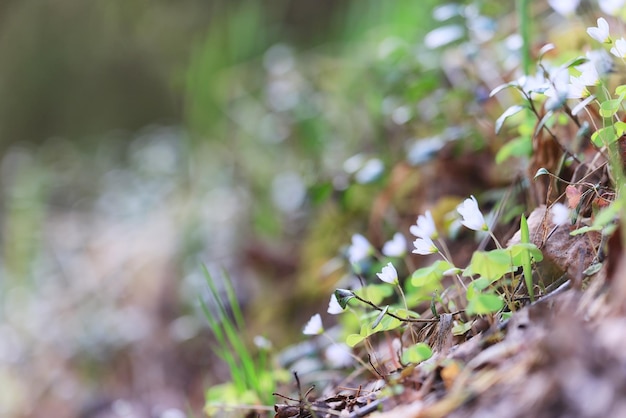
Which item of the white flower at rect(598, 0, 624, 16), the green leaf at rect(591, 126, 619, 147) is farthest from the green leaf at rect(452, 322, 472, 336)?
the white flower at rect(598, 0, 624, 16)

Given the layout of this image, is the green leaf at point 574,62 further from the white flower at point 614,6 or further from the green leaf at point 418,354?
the green leaf at point 418,354

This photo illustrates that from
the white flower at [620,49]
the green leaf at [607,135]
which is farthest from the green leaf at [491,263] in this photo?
the white flower at [620,49]

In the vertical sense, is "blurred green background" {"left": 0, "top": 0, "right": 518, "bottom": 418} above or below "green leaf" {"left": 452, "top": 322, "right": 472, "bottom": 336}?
above

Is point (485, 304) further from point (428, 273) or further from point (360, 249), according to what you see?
point (360, 249)

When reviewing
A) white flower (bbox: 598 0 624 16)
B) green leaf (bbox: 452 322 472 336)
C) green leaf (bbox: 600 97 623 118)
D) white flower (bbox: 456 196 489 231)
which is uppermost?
white flower (bbox: 598 0 624 16)

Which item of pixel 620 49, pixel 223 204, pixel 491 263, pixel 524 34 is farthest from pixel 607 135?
pixel 223 204

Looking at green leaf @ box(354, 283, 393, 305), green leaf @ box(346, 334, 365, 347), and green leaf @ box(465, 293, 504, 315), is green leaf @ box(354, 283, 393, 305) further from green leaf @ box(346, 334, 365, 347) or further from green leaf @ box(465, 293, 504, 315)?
green leaf @ box(465, 293, 504, 315)

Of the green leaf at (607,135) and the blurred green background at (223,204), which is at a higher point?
the blurred green background at (223,204)
